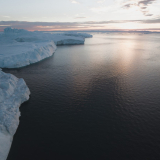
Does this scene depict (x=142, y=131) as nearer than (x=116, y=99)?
Yes

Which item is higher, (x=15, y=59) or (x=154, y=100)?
(x=15, y=59)

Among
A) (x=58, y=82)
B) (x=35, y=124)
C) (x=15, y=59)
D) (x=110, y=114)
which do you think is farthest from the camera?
(x=15, y=59)

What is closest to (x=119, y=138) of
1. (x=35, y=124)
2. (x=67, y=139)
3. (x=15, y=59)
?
(x=67, y=139)

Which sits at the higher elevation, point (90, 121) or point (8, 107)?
point (8, 107)

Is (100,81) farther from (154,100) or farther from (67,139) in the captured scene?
(67,139)

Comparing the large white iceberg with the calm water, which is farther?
the large white iceberg

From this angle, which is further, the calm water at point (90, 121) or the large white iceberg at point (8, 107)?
the large white iceberg at point (8, 107)

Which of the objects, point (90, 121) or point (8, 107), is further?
point (8, 107)

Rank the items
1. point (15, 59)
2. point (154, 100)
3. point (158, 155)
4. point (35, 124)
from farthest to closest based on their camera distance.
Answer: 1. point (15, 59)
2. point (154, 100)
3. point (35, 124)
4. point (158, 155)
